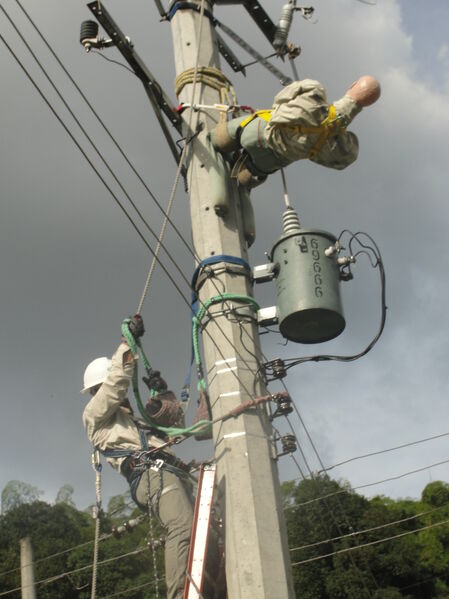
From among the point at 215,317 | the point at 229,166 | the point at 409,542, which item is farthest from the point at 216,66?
the point at 409,542

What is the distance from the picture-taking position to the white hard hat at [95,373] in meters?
6.64

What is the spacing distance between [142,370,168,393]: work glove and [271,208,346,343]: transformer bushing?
4.32ft

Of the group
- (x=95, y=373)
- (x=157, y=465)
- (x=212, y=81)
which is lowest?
(x=157, y=465)

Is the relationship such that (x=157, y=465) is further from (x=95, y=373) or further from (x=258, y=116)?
(x=258, y=116)

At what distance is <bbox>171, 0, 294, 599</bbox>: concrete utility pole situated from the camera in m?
4.22

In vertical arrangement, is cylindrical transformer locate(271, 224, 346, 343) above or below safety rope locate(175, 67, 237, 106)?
below

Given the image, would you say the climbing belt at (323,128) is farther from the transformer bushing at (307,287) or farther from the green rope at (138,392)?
the green rope at (138,392)

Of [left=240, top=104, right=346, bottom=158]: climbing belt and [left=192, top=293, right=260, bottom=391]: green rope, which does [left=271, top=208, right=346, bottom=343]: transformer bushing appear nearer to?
[left=192, top=293, right=260, bottom=391]: green rope

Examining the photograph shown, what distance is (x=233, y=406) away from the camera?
15.5 feet

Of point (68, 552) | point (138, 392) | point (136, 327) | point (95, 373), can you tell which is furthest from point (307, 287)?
point (68, 552)

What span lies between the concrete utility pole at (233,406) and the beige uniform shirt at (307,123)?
1.91ft

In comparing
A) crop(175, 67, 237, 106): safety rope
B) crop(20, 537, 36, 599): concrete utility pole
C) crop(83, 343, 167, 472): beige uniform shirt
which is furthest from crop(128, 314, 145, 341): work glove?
crop(20, 537, 36, 599): concrete utility pole

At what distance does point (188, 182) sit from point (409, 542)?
87.7 feet

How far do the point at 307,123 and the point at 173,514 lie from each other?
8.92 ft
